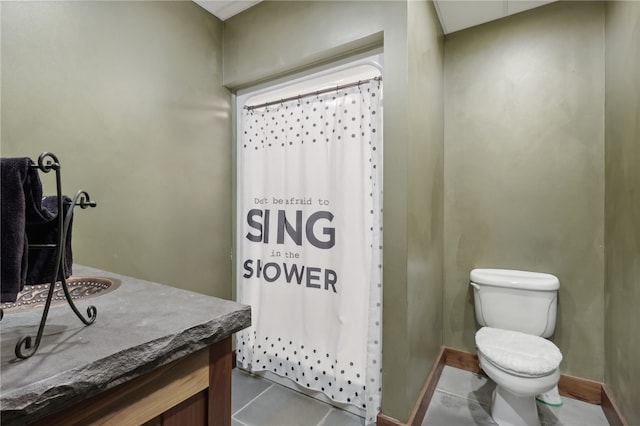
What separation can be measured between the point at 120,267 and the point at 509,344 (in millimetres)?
2225

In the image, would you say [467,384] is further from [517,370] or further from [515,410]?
[517,370]

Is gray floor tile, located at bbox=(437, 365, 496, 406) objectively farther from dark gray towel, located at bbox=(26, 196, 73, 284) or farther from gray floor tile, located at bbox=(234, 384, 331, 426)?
dark gray towel, located at bbox=(26, 196, 73, 284)

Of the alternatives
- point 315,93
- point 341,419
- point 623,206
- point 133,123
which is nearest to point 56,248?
point 133,123

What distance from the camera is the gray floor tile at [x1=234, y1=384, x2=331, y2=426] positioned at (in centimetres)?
168

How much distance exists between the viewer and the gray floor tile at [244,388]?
Result: 1.85m

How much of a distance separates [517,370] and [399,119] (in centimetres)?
141

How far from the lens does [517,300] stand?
189 cm

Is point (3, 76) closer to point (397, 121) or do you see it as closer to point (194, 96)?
point (194, 96)

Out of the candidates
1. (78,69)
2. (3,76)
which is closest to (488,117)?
(78,69)

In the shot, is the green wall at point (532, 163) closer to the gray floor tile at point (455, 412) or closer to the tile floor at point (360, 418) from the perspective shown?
the tile floor at point (360, 418)

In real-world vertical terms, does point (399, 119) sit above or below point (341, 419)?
above

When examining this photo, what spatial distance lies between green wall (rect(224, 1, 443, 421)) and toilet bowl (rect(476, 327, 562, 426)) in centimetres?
37

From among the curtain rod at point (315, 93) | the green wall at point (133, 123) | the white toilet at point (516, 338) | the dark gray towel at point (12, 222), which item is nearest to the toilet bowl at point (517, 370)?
the white toilet at point (516, 338)

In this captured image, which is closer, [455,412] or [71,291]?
[71,291]
